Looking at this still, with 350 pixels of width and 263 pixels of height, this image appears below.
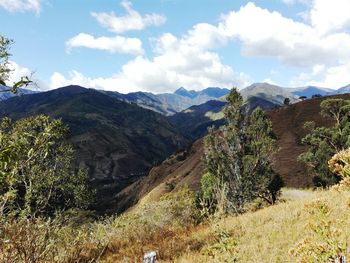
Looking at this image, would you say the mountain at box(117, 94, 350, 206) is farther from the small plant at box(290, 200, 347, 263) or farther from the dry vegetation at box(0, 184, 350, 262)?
the small plant at box(290, 200, 347, 263)

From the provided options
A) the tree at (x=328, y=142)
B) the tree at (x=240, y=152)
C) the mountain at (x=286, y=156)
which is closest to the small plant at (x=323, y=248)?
the tree at (x=240, y=152)

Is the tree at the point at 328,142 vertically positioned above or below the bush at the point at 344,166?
below

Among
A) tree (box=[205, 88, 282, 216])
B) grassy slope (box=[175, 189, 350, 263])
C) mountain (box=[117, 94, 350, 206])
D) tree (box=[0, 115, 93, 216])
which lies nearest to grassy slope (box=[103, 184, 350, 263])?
grassy slope (box=[175, 189, 350, 263])

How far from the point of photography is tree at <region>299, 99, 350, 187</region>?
154 feet

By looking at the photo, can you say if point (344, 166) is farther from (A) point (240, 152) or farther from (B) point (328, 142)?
(B) point (328, 142)

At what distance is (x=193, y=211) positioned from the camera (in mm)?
16891

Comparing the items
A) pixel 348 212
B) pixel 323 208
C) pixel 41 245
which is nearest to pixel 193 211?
pixel 348 212

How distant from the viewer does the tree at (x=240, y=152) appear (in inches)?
1162

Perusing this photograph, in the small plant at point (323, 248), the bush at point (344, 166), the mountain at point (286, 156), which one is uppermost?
the bush at point (344, 166)

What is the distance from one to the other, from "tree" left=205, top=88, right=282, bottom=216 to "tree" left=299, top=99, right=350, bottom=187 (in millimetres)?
17778

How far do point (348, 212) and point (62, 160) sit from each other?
1477 cm

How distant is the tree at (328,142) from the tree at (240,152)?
17778 mm

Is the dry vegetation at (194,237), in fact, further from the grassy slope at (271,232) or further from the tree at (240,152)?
the tree at (240,152)

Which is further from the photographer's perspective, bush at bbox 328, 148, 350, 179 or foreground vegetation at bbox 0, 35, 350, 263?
foreground vegetation at bbox 0, 35, 350, 263
